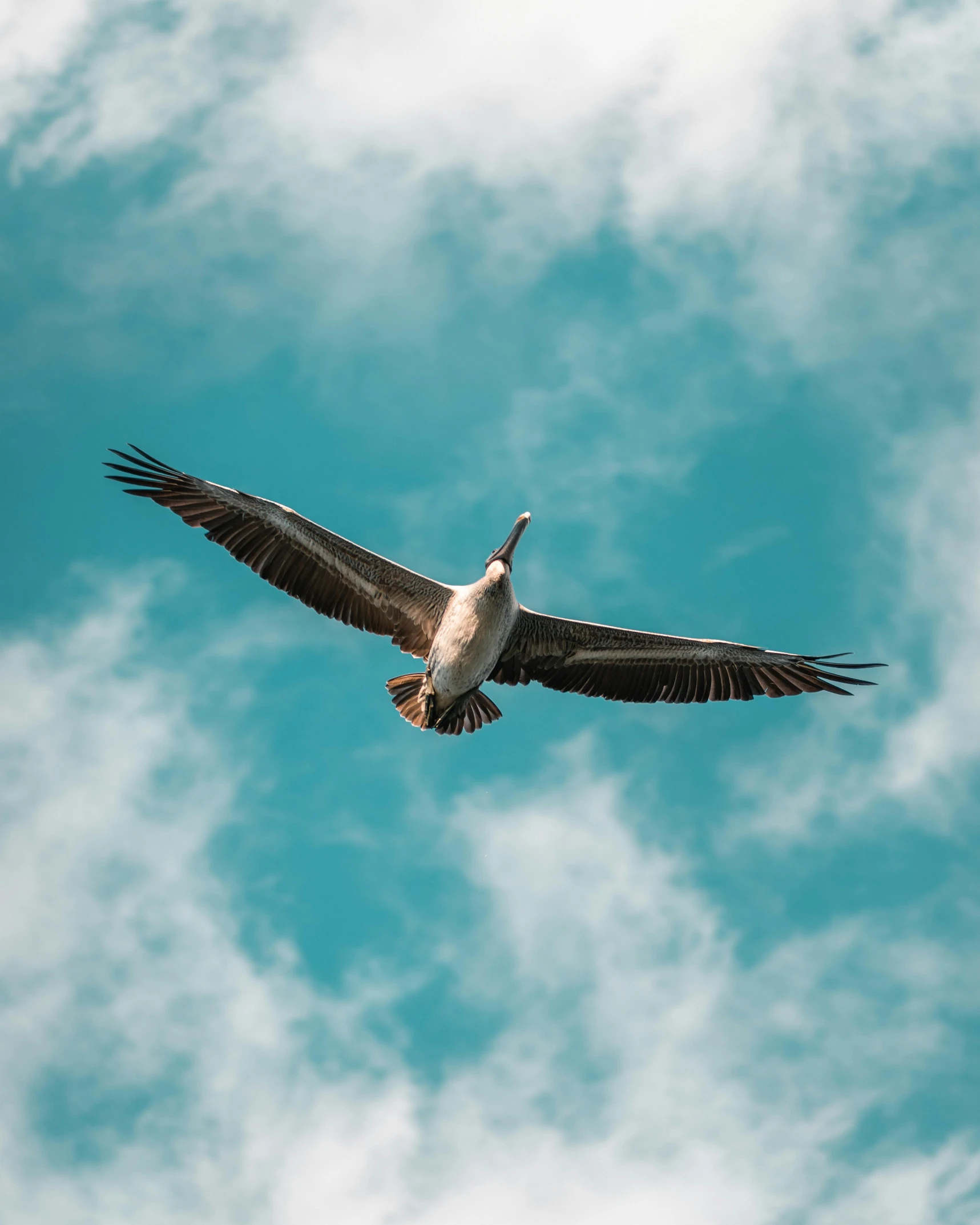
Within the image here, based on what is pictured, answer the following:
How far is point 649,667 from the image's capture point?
49.9ft

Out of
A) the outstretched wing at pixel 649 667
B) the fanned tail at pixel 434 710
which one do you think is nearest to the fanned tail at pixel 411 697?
the fanned tail at pixel 434 710

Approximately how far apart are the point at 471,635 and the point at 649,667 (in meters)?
2.61

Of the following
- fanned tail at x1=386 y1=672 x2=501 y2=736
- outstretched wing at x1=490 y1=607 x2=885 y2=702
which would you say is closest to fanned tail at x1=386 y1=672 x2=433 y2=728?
fanned tail at x1=386 y1=672 x2=501 y2=736

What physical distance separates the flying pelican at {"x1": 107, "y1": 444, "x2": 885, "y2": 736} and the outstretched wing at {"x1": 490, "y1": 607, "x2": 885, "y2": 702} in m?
0.01

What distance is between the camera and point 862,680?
49.4 feet

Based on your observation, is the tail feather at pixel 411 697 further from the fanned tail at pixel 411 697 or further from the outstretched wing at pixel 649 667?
the outstretched wing at pixel 649 667

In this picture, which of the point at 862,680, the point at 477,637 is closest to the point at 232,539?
the point at 477,637

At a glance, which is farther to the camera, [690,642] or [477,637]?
[690,642]

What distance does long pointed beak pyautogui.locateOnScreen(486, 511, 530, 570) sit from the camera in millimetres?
14727

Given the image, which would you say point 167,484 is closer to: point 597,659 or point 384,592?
point 384,592

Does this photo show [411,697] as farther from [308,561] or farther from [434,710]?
[308,561]

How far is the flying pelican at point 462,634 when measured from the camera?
14.1 meters

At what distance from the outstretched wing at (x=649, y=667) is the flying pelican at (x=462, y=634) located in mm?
14

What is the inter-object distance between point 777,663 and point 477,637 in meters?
3.98
